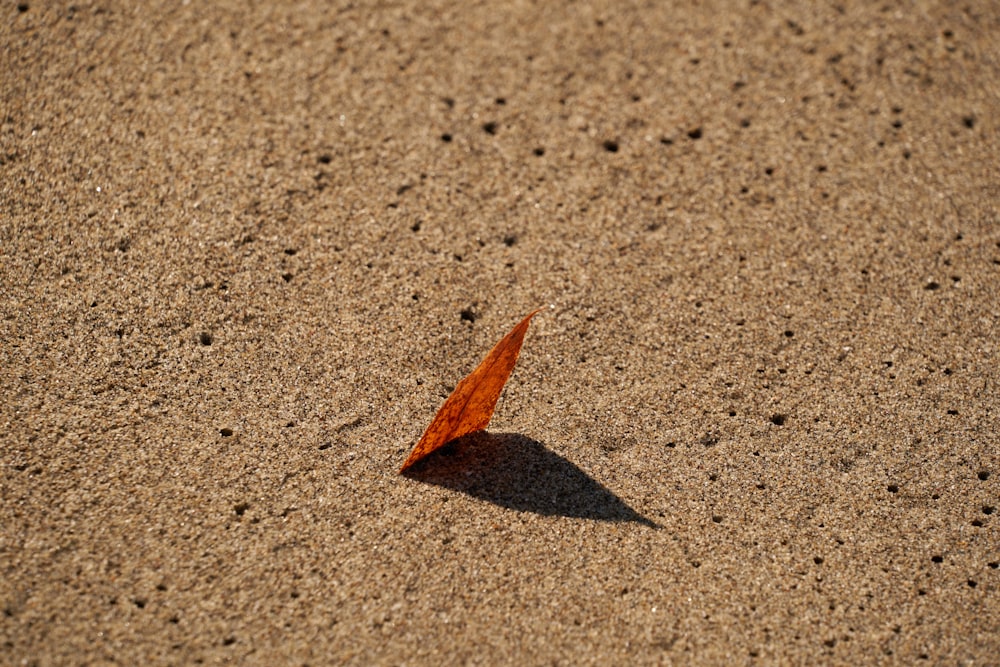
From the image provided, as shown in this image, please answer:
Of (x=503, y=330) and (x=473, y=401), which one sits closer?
(x=473, y=401)

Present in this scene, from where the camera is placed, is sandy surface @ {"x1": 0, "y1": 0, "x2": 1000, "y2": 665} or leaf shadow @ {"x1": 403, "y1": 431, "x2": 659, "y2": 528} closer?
sandy surface @ {"x1": 0, "y1": 0, "x2": 1000, "y2": 665}

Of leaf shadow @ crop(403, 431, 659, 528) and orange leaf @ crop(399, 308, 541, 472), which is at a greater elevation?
orange leaf @ crop(399, 308, 541, 472)

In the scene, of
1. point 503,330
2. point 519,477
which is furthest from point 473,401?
point 503,330

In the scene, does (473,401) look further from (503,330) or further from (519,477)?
(503,330)

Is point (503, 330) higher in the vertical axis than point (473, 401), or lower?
lower
